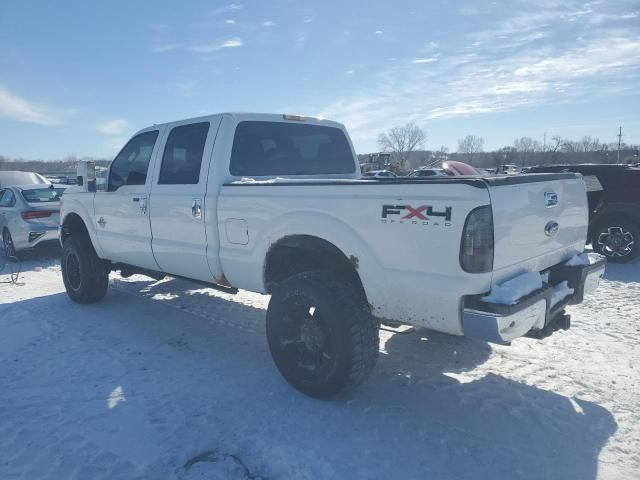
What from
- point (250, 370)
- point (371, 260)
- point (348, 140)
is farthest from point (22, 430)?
point (348, 140)

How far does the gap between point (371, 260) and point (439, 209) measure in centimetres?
58

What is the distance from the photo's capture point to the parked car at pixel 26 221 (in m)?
8.98

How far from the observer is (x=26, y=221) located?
8961mm

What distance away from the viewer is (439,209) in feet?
8.77

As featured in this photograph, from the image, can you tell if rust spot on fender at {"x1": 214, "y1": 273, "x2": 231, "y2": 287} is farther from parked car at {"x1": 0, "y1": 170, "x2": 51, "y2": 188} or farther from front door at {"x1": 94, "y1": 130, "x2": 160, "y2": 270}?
parked car at {"x1": 0, "y1": 170, "x2": 51, "y2": 188}

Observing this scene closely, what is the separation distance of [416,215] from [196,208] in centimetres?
217

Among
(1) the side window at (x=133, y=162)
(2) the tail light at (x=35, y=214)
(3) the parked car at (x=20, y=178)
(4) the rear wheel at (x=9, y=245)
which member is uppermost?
(1) the side window at (x=133, y=162)

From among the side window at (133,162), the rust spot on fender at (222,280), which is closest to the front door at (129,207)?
the side window at (133,162)

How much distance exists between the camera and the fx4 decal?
8.71ft

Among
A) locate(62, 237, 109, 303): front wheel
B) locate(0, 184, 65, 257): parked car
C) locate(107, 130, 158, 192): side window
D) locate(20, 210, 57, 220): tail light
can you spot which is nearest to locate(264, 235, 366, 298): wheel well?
locate(107, 130, 158, 192): side window

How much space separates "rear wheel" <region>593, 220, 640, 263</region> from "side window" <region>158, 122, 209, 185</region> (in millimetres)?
7185

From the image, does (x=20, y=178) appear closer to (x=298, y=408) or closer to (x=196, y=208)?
(x=196, y=208)

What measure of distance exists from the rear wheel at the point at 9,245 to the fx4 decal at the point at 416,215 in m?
8.82

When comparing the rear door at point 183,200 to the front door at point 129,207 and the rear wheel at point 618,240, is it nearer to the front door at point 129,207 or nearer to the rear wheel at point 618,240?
the front door at point 129,207
